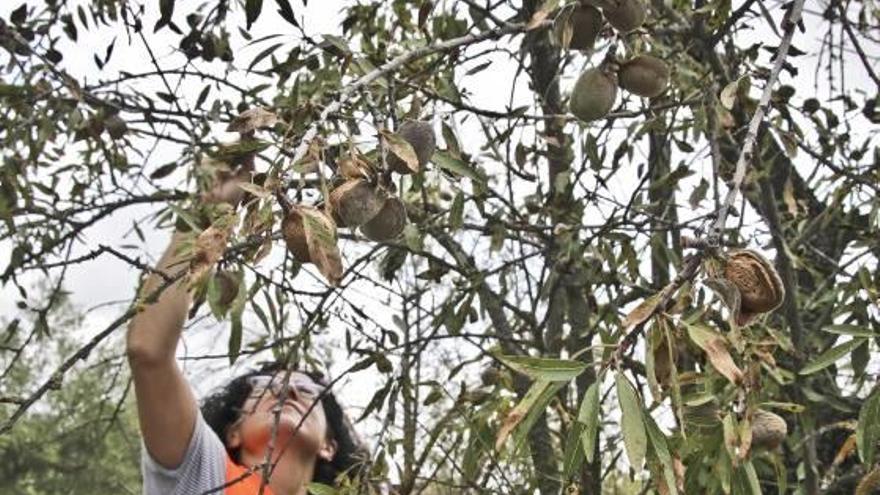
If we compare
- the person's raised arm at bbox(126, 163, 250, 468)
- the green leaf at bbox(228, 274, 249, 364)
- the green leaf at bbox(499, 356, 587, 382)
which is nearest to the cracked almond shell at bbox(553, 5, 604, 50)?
the green leaf at bbox(499, 356, 587, 382)

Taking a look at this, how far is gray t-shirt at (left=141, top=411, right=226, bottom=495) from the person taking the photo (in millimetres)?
2465

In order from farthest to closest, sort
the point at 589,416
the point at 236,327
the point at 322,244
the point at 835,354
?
1. the point at 236,327
2. the point at 835,354
3. the point at 589,416
4. the point at 322,244

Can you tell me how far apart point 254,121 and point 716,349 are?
527mm

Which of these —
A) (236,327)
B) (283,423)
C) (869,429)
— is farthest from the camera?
(283,423)

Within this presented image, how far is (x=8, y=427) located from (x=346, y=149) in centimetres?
46

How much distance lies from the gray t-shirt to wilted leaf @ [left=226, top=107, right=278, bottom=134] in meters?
1.35

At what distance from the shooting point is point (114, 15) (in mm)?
2877

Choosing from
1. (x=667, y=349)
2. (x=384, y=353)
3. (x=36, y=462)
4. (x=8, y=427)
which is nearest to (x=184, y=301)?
(x=384, y=353)

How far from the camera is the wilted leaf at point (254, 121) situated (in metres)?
1.25

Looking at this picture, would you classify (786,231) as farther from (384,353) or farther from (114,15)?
(114,15)

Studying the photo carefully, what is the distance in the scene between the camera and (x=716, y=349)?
1135 millimetres

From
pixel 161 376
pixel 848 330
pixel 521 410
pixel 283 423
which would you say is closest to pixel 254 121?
pixel 521 410

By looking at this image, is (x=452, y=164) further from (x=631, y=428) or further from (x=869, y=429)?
(x=869, y=429)

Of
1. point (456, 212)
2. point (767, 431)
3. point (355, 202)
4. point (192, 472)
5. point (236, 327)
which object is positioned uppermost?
point (456, 212)
